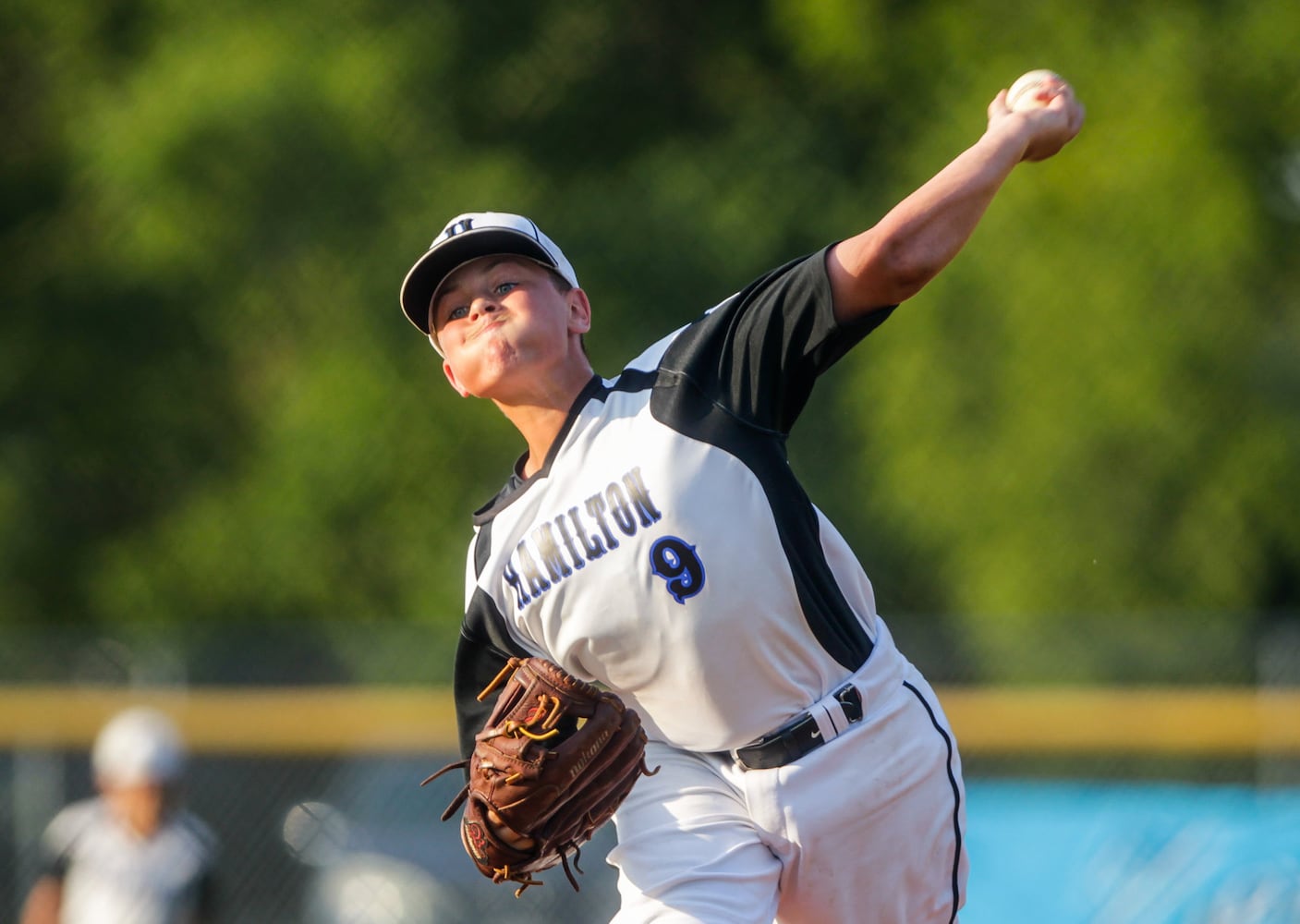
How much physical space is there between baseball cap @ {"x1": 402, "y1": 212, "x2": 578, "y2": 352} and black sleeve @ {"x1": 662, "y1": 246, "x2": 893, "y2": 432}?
290 mm

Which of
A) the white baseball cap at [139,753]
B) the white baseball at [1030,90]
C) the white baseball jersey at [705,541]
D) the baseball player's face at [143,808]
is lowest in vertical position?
the white baseball jersey at [705,541]

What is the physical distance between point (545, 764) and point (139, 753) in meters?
4.14

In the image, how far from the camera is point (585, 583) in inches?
110

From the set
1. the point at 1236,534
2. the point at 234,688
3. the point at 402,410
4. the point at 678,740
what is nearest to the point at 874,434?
the point at 1236,534

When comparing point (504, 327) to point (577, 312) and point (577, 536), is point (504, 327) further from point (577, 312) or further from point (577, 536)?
point (577, 536)

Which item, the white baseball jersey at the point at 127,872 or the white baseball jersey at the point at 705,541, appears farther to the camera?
the white baseball jersey at the point at 127,872

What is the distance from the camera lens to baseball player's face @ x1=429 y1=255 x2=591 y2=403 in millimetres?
2898

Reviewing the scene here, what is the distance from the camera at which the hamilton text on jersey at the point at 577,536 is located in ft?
9.05

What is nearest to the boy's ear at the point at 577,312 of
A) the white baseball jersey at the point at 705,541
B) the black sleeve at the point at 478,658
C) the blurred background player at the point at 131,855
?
the white baseball jersey at the point at 705,541

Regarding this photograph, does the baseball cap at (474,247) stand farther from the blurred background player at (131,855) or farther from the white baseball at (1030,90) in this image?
the blurred background player at (131,855)

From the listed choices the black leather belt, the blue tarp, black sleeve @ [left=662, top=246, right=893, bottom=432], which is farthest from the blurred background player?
black sleeve @ [left=662, top=246, right=893, bottom=432]

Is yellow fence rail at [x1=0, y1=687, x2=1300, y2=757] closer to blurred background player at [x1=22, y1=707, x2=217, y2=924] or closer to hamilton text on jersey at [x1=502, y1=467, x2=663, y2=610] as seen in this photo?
blurred background player at [x1=22, y1=707, x2=217, y2=924]

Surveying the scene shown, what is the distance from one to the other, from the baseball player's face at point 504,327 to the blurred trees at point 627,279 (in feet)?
18.3

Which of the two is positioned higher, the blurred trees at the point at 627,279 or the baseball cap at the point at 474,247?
the blurred trees at the point at 627,279
